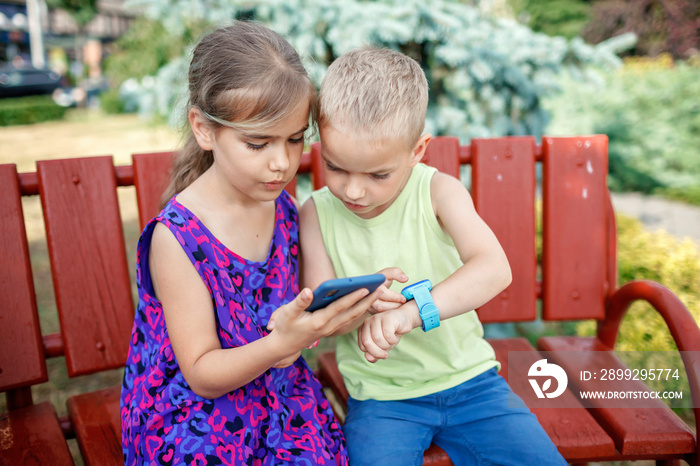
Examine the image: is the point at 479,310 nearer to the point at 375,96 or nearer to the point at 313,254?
the point at 313,254

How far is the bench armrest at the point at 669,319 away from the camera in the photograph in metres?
1.70

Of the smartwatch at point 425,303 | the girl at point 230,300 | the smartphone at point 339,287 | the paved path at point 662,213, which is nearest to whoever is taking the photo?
the smartphone at point 339,287

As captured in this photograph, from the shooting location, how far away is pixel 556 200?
2.26 metres

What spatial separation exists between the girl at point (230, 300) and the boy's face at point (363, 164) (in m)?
0.10

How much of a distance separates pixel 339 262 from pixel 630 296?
111 centimetres

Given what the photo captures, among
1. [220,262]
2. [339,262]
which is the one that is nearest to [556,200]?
[339,262]

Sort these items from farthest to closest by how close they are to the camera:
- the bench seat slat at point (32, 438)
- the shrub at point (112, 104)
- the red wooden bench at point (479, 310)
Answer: the shrub at point (112, 104) → the red wooden bench at point (479, 310) → the bench seat slat at point (32, 438)

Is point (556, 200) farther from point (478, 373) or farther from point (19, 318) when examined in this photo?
point (19, 318)

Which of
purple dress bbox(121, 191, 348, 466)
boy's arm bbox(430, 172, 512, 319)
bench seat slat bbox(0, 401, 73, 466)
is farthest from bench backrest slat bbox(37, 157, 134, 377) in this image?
boy's arm bbox(430, 172, 512, 319)

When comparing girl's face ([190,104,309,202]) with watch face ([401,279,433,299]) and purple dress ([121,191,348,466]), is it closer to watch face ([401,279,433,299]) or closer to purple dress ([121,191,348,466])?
purple dress ([121,191,348,466])

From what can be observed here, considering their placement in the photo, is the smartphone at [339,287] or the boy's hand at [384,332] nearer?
the smartphone at [339,287]

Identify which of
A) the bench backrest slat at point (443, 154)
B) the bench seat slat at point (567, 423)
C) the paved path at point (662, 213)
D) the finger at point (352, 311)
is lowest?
the paved path at point (662, 213)

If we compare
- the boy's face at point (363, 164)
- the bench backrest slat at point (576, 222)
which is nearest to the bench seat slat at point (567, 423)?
the bench backrest slat at point (576, 222)

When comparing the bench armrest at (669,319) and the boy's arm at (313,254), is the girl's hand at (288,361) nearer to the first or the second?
the boy's arm at (313,254)
